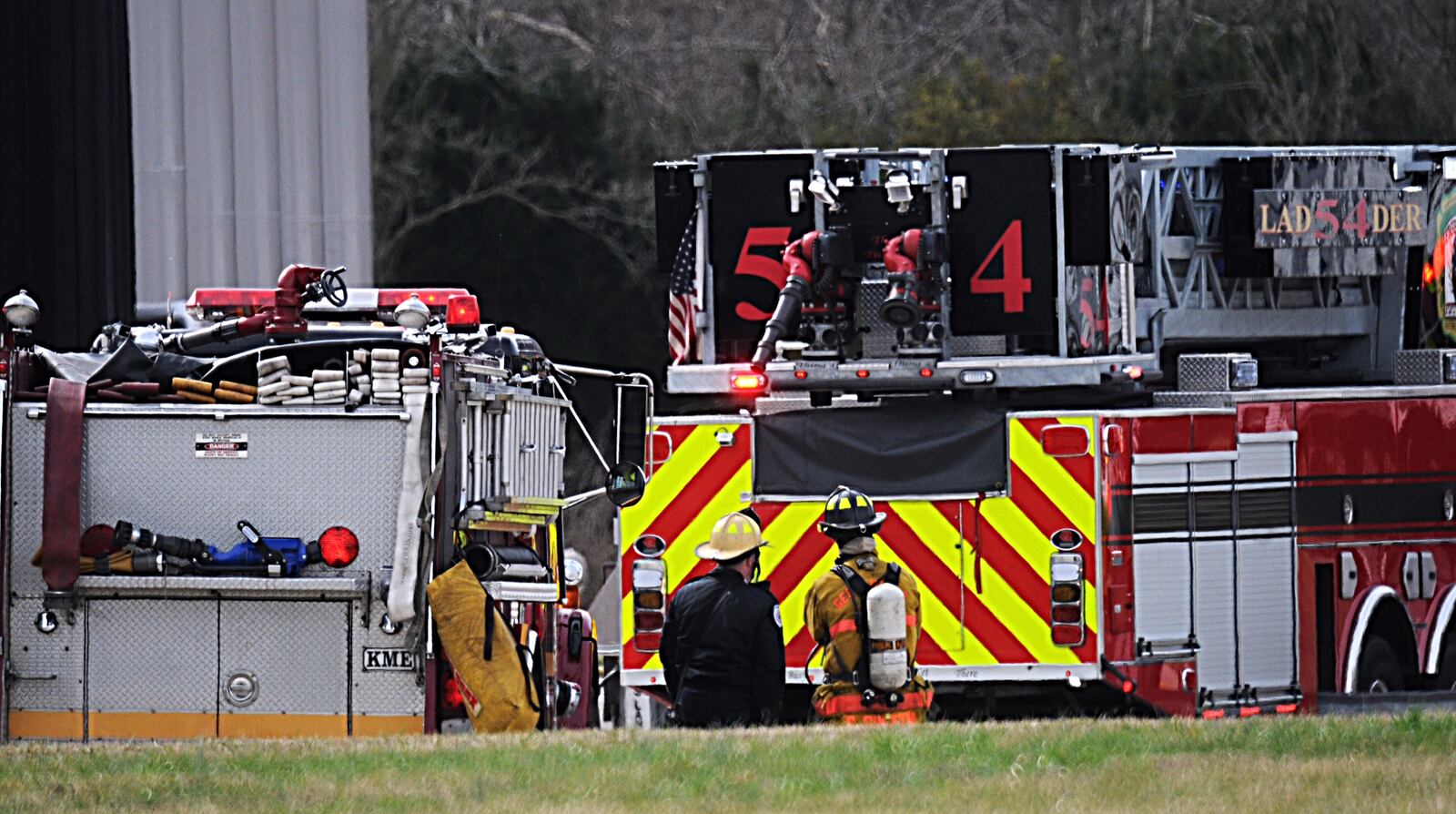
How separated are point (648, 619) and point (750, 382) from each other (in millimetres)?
1417

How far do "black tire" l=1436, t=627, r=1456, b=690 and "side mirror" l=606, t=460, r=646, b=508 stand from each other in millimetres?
5037

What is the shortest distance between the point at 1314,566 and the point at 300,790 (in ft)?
23.0

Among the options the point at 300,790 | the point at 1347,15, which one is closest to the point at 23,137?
the point at 300,790

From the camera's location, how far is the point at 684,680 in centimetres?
975

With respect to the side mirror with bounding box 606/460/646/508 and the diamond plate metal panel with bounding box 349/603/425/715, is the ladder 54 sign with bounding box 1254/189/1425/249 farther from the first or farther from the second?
the diamond plate metal panel with bounding box 349/603/425/715

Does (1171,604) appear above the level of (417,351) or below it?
below

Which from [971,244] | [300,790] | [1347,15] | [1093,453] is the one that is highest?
[1347,15]

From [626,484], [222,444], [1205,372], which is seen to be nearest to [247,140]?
[1205,372]

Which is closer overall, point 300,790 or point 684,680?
point 300,790

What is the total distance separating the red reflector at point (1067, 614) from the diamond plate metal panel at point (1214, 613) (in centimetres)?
70

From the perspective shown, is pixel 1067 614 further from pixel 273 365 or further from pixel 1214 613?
pixel 273 365

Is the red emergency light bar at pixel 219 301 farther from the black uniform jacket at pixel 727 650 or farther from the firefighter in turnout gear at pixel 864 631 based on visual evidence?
the firefighter in turnout gear at pixel 864 631

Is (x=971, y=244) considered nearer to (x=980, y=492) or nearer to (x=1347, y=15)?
(x=980, y=492)

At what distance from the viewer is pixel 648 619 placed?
41.2 feet
